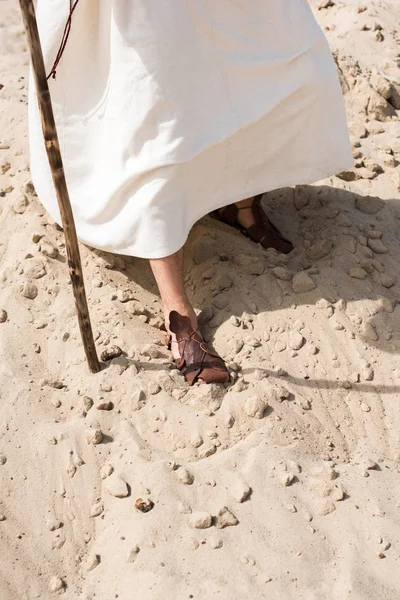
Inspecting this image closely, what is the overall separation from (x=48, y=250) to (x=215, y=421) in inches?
39.2

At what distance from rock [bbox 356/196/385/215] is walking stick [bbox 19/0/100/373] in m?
1.38

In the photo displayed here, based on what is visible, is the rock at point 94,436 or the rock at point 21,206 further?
the rock at point 21,206

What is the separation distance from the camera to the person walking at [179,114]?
2367 millimetres

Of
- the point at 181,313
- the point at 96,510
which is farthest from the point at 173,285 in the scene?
the point at 96,510

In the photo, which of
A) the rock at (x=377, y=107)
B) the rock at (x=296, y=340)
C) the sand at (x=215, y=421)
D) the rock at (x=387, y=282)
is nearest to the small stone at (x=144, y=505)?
the sand at (x=215, y=421)

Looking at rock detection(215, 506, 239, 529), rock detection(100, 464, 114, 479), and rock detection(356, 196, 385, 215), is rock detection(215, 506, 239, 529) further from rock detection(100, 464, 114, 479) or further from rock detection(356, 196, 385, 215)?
rock detection(356, 196, 385, 215)

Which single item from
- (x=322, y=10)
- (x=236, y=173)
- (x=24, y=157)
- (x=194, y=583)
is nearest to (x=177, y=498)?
(x=194, y=583)

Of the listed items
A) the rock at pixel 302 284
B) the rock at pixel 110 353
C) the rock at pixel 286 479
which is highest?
the rock at pixel 110 353

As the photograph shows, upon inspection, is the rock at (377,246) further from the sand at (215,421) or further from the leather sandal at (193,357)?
the leather sandal at (193,357)

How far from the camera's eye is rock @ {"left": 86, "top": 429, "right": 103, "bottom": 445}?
90.7 inches

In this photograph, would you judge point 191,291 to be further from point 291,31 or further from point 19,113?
point 19,113

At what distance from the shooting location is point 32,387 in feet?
8.17

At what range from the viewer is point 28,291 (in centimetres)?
280

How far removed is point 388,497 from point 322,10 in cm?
331
